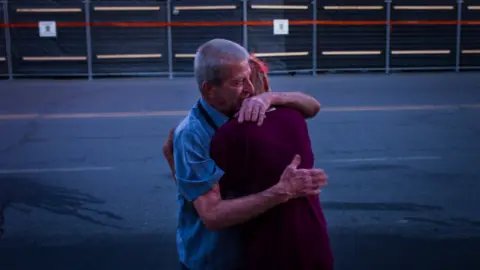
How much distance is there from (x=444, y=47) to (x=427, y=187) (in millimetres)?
14197

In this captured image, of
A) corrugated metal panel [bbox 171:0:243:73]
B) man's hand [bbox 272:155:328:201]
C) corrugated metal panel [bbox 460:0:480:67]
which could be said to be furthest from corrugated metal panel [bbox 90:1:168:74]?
man's hand [bbox 272:155:328:201]

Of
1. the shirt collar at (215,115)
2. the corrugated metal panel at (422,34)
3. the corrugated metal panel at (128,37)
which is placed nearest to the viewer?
the shirt collar at (215,115)

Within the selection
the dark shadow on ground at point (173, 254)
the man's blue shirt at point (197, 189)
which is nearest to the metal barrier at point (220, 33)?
the dark shadow on ground at point (173, 254)

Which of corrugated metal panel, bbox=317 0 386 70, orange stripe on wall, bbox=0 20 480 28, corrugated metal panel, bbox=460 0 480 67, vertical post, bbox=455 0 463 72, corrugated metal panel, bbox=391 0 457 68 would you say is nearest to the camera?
orange stripe on wall, bbox=0 20 480 28

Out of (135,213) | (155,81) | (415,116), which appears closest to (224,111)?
(135,213)

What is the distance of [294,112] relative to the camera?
97.0 inches

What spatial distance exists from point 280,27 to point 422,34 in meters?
4.54

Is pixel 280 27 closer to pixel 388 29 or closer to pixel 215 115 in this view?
pixel 388 29

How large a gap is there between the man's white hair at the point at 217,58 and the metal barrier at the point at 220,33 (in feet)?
55.3

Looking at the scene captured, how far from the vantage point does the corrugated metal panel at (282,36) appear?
1930 cm

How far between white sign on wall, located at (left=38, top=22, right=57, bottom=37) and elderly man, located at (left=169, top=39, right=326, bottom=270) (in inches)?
679

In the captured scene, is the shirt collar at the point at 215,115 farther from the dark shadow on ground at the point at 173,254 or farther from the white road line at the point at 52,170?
the white road line at the point at 52,170

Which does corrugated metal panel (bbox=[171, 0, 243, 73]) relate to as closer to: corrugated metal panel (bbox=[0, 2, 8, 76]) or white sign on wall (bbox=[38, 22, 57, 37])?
white sign on wall (bbox=[38, 22, 57, 37])

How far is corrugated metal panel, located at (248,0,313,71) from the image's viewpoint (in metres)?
19.3
